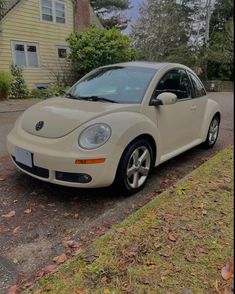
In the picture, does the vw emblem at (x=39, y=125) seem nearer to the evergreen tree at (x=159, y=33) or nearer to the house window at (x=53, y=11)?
the house window at (x=53, y=11)

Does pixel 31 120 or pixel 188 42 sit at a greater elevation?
pixel 188 42

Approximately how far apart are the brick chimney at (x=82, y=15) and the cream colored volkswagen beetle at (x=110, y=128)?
52.1 feet

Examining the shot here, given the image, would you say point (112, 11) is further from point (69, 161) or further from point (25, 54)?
point (69, 161)

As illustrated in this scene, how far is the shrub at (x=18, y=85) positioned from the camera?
1510 cm

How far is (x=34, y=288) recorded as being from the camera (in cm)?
217

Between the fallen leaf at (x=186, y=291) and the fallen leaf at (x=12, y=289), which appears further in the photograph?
the fallen leaf at (x=12, y=289)

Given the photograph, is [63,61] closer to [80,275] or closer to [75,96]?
[75,96]

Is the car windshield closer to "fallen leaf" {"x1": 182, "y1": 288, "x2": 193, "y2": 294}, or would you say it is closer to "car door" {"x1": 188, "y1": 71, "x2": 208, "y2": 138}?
"car door" {"x1": 188, "y1": 71, "x2": 208, "y2": 138}

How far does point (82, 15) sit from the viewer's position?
64.0 feet

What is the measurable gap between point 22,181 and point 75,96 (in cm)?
139

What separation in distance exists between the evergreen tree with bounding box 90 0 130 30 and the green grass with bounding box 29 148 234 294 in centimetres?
3464

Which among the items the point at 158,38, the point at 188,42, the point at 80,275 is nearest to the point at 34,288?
the point at 80,275

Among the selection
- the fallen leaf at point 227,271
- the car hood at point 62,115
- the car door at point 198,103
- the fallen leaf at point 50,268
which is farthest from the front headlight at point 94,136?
the car door at point 198,103

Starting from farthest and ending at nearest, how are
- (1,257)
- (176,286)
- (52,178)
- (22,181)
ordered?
(22,181) → (52,178) → (1,257) → (176,286)
